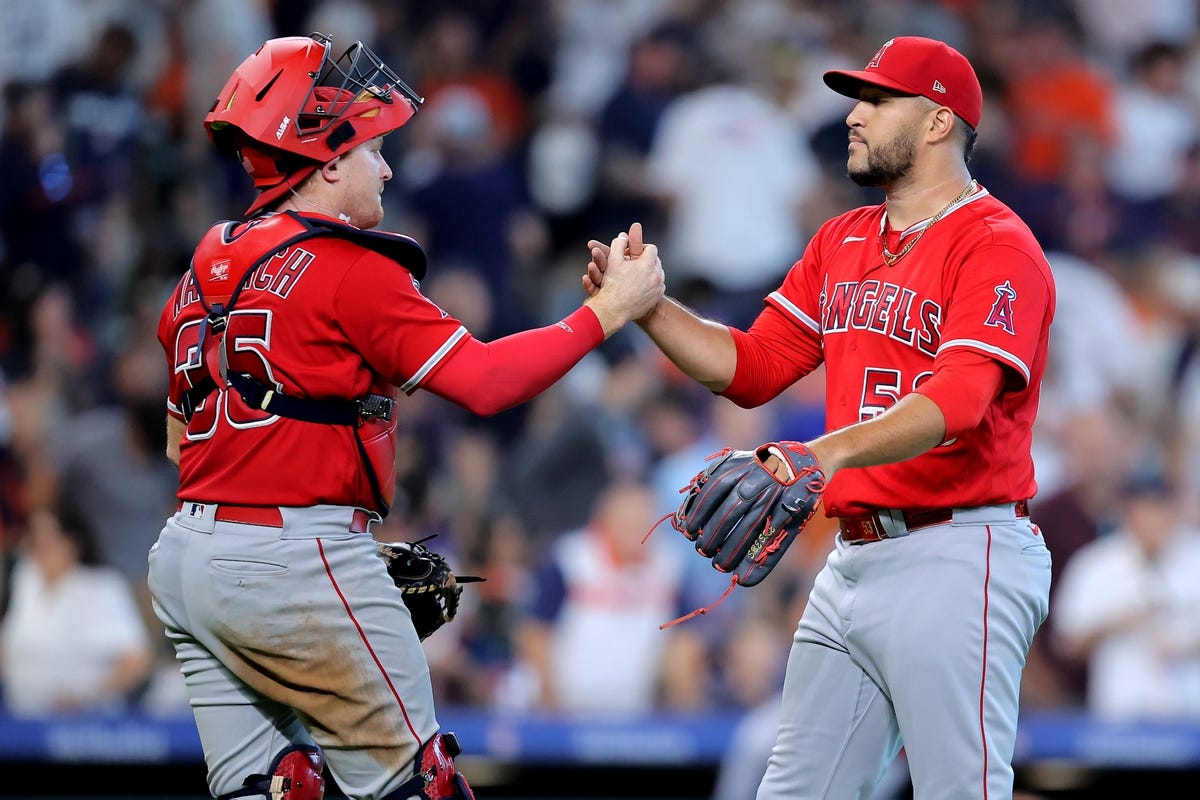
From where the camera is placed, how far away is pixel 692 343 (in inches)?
159

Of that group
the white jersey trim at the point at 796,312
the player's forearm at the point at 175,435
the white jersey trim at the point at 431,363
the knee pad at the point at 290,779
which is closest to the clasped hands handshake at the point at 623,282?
the white jersey trim at the point at 796,312

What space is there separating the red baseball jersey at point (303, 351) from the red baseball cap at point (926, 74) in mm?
1204

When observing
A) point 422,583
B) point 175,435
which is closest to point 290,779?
point 422,583

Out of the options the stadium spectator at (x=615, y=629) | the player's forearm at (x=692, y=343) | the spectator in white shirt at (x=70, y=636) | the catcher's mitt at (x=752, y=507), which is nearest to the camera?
the catcher's mitt at (x=752, y=507)

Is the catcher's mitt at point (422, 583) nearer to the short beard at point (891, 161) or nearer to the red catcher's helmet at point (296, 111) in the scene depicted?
the red catcher's helmet at point (296, 111)

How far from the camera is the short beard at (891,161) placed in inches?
147

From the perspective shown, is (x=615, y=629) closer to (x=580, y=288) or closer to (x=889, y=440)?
(x=580, y=288)

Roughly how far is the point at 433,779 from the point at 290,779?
0.36 meters

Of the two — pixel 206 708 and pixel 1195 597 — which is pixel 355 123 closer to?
pixel 206 708

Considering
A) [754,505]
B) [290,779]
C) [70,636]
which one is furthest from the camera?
[70,636]

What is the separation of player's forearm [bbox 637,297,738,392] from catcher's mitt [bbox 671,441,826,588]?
77cm

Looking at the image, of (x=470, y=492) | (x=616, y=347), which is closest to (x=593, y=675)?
(x=470, y=492)

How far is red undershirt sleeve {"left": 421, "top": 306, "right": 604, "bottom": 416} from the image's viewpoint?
3336mm

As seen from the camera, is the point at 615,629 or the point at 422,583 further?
the point at 615,629
